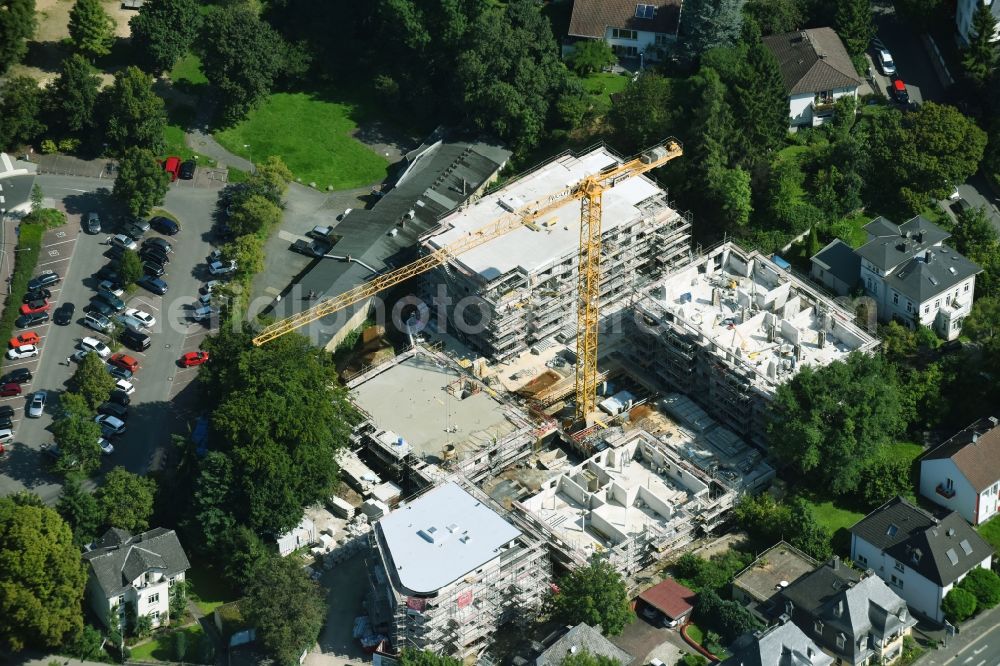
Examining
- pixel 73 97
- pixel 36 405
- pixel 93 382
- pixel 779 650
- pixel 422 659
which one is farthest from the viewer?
pixel 73 97

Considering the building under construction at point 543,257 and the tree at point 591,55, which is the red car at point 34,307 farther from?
the tree at point 591,55

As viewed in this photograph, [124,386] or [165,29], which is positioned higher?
[165,29]

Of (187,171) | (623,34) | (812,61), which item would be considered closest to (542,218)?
(623,34)

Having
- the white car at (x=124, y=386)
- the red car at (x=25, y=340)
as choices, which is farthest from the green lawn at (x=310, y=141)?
the white car at (x=124, y=386)

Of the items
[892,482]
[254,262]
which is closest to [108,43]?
[254,262]

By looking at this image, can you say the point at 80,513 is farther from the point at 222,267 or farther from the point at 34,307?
the point at 222,267

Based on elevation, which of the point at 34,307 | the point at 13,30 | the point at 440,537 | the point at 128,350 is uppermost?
the point at 13,30
